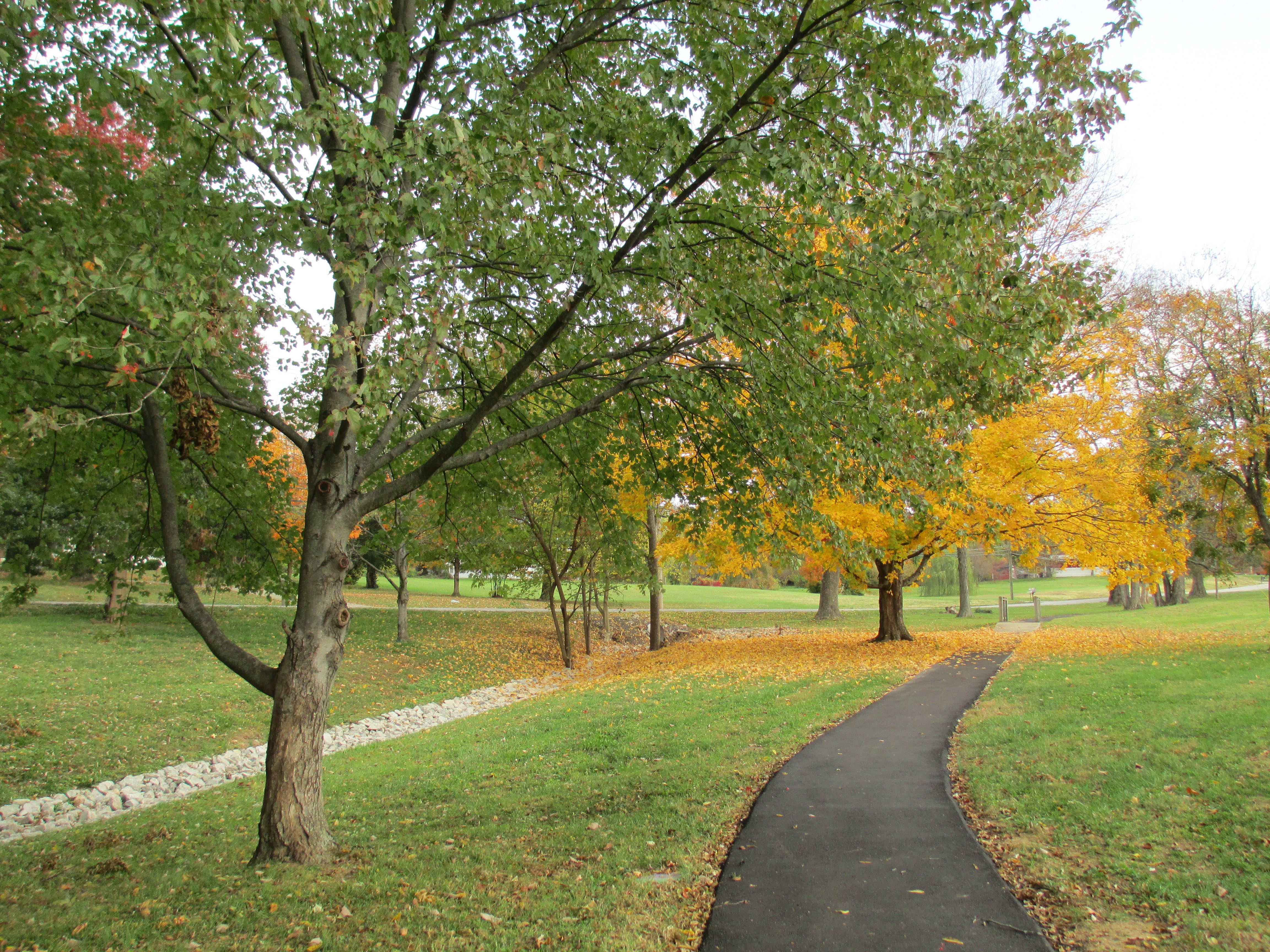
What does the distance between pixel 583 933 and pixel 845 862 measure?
6.53 feet

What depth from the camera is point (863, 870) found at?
4.82 metres

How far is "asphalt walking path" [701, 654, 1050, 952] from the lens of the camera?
3.97 meters

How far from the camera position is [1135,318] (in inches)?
587

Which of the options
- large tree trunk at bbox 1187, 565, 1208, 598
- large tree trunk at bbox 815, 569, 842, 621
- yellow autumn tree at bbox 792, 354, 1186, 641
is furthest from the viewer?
large tree trunk at bbox 1187, 565, 1208, 598

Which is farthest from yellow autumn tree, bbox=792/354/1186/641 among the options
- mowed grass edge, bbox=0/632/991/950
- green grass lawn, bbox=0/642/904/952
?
green grass lawn, bbox=0/642/904/952

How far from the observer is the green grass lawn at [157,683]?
9.91 m

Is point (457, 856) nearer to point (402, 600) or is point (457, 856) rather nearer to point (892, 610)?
point (892, 610)

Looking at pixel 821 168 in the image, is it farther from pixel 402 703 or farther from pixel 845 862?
pixel 402 703

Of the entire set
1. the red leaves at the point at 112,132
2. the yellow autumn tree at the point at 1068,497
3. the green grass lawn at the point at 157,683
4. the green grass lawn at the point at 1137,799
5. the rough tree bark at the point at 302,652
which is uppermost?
the red leaves at the point at 112,132

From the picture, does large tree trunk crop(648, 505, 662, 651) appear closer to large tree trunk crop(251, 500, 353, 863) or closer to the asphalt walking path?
the asphalt walking path

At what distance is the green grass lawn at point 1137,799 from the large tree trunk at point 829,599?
23.2 m

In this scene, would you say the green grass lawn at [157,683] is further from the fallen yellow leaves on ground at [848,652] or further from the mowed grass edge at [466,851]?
the fallen yellow leaves on ground at [848,652]

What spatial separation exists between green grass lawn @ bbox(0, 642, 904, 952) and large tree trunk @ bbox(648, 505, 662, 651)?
9.47 m

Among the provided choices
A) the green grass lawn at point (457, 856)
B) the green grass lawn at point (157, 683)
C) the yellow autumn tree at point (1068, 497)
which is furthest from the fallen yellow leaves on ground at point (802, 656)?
the green grass lawn at point (457, 856)
